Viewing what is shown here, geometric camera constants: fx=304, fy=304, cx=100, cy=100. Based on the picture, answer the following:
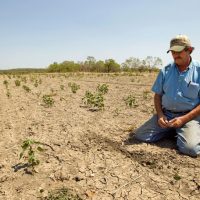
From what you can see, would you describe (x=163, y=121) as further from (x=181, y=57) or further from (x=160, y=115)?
(x=181, y=57)

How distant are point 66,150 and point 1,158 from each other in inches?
33.5

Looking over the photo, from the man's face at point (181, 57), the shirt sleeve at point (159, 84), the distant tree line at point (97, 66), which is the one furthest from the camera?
the distant tree line at point (97, 66)

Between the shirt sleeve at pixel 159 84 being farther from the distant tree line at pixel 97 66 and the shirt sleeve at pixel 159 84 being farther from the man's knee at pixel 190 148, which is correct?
the distant tree line at pixel 97 66

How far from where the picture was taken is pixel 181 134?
3838 mm

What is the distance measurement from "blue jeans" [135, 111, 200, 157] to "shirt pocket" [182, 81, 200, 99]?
0.31 m

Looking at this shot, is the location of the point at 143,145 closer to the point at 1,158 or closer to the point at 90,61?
the point at 1,158

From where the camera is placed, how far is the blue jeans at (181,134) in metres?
3.70

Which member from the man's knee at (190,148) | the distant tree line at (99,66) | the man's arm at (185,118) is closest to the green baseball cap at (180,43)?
the man's arm at (185,118)

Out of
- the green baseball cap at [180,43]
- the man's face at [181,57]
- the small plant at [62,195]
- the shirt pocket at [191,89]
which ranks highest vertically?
the green baseball cap at [180,43]

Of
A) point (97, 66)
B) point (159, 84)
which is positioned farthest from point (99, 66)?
point (159, 84)

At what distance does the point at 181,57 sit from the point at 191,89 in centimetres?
43

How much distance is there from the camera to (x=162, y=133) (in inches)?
168

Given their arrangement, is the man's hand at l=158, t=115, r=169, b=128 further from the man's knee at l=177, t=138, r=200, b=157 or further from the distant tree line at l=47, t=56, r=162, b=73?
the distant tree line at l=47, t=56, r=162, b=73

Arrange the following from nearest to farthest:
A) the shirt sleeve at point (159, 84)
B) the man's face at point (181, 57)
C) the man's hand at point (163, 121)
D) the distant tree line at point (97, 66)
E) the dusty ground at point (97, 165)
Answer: the dusty ground at point (97, 165) < the man's face at point (181, 57) < the man's hand at point (163, 121) < the shirt sleeve at point (159, 84) < the distant tree line at point (97, 66)
